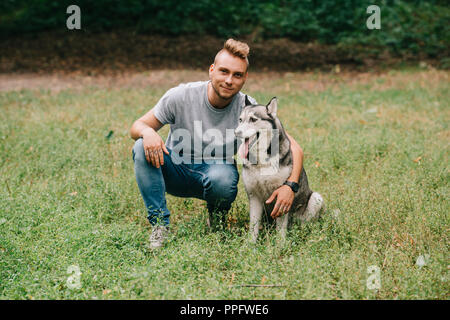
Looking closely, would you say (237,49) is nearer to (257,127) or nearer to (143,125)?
(257,127)

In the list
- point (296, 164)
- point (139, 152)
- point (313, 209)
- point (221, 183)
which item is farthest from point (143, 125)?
point (313, 209)

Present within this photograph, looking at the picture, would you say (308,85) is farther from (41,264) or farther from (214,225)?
(41,264)

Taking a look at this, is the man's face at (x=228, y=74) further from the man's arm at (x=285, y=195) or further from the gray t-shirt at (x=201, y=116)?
the man's arm at (x=285, y=195)

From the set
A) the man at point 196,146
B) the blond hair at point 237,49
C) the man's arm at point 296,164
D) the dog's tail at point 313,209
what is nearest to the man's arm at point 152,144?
the man at point 196,146

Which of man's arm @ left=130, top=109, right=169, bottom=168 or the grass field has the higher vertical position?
man's arm @ left=130, top=109, right=169, bottom=168

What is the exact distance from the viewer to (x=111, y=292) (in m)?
2.80

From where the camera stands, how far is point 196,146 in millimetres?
3885

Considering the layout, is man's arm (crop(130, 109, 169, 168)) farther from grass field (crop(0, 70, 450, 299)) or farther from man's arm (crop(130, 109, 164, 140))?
grass field (crop(0, 70, 450, 299))

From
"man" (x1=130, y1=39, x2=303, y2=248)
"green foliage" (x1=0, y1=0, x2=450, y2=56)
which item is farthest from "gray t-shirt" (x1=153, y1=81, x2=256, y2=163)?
"green foliage" (x1=0, y1=0, x2=450, y2=56)

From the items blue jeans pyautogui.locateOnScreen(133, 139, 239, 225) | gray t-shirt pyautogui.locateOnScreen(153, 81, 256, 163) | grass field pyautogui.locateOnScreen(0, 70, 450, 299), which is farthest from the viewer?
gray t-shirt pyautogui.locateOnScreen(153, 81, 256, 163)

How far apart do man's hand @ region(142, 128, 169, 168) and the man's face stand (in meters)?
0.67

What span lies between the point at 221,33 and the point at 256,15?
1.62 m

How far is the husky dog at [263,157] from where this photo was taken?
11.0 ft

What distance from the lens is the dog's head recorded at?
130 inches
